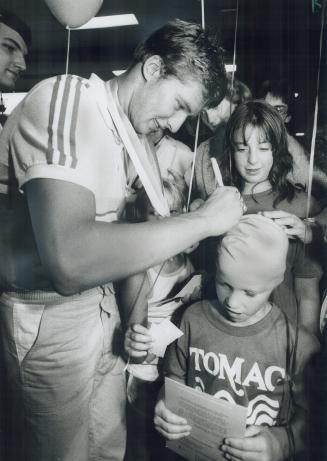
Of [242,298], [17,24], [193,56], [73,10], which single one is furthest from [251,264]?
[17,24]

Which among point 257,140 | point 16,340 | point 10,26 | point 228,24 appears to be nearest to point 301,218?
point 257,140

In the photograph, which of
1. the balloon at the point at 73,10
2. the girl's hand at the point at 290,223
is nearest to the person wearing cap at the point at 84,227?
the girl's hand at the point at 290,223

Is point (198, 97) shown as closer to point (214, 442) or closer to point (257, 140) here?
point (257, 140)

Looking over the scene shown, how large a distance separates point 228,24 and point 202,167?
1.29ft

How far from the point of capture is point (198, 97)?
994mm

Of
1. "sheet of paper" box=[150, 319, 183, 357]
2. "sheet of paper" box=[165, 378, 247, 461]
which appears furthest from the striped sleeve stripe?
"sheet of paper" box=[165, 378, 247, 461]

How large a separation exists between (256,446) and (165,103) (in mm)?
889

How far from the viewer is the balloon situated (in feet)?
3.67

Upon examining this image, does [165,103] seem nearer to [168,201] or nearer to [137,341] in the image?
[168,201]

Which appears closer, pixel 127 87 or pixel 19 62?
pixel 127 87

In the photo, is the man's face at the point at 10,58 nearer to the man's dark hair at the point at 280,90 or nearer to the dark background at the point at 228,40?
the dark background at the point at 228,40

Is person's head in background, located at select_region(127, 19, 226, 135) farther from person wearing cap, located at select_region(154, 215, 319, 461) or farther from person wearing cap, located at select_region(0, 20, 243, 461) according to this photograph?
person wearing cap, located at select_region(154, 215, 319, 461)

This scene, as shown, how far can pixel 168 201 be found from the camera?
115cm

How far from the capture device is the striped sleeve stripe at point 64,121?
2.70ft
